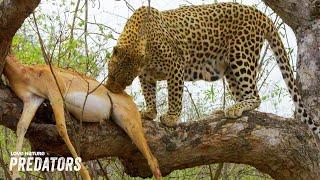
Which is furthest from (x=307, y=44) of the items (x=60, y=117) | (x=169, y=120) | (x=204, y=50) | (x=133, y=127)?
(x=60, y=117)

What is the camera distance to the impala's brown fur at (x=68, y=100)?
14.6ft

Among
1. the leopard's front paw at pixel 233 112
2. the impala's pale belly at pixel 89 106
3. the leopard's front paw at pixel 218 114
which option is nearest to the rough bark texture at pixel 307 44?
the leopard's front paw at pixel 233 112

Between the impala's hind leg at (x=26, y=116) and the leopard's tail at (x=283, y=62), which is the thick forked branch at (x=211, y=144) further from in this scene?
the leopard's tail at (x=283, y=62)

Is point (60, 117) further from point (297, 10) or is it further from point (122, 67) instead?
point (297, 10)

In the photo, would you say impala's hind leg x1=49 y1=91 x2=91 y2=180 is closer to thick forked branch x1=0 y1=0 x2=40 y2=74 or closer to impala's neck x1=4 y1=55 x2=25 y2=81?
impala's neck x1=4 y1=55 x2=25 y2=81

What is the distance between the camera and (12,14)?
3865 millimetres

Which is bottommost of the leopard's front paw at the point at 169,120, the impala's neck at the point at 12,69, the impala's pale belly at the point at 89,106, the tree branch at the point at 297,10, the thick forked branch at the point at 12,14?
the leopard's front paw at the point at 169,120

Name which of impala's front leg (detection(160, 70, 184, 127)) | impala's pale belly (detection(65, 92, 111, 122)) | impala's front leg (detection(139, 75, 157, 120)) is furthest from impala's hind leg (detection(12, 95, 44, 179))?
impala's front leg (detection(139, 75, 157, 120))

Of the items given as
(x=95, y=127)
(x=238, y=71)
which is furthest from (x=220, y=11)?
(x=95, y=127)

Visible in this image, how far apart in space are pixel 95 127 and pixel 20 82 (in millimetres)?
675

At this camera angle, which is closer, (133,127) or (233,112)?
(133,127)

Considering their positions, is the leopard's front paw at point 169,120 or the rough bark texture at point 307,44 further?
the rough bark texture at point 307,44

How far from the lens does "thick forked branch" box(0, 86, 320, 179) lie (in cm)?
488

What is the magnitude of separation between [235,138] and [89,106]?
1.43m
